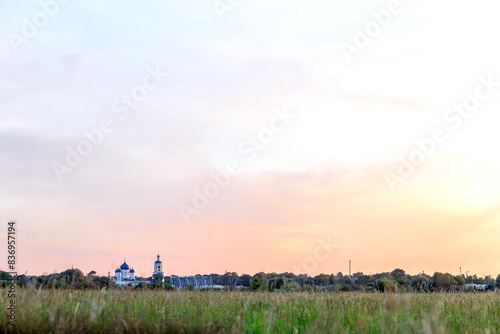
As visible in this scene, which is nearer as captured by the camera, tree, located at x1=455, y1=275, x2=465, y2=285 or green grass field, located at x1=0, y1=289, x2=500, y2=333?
green grass field, located at x1=0, y1=289, x2=500, y2=333

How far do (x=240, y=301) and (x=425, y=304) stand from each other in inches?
192

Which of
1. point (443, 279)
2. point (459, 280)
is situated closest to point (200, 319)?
point (443, 279)

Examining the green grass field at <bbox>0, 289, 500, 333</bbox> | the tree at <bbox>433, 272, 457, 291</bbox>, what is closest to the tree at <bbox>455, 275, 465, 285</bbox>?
the tree at <bbox>433, 272, 457, 291</bbox>

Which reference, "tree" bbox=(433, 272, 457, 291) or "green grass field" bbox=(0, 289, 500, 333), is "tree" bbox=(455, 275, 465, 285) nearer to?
"tree" bbox=(433, 272, 457, 291)

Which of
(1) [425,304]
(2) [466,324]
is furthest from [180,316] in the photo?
(1) [425,304]

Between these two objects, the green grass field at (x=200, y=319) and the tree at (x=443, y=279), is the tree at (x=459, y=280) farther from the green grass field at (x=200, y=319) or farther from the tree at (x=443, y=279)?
the green grass field at (x=200, y=319)

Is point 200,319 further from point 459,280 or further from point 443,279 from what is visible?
point 459,280

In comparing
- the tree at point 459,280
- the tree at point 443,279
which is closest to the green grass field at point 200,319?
the tree at point 443,279

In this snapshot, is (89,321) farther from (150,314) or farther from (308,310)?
(308,310)

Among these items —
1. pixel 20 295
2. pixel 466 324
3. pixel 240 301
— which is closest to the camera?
pixel 466 324

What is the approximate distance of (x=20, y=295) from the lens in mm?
11672

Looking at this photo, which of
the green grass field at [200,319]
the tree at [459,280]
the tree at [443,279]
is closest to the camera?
the green grass field at [200,319]

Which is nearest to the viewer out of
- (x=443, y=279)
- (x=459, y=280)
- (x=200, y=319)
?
(x=200, y=319)

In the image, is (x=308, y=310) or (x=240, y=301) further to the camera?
(x=240, y=301)
